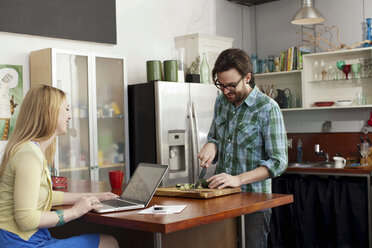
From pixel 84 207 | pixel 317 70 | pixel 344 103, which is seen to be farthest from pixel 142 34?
pixel 84 207

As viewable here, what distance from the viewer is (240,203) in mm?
2244

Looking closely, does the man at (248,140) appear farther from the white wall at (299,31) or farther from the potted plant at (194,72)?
the white wall at (299,31)

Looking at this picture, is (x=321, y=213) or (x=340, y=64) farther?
(x=340, y=64)

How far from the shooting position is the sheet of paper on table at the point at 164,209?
2.07m

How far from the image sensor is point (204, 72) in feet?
17.3

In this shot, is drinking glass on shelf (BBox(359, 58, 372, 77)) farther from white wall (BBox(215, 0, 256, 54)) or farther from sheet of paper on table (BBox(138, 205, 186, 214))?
sheet of paper on table (BBox(138, 205, 186, 214))

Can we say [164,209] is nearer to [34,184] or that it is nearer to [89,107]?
[34,184]

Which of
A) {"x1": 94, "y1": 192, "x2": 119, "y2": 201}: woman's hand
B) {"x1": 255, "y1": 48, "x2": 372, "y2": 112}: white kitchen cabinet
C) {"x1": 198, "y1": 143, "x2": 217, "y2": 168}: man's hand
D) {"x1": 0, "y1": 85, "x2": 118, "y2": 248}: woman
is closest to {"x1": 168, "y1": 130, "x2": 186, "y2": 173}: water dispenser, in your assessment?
{"x1": 255, "y1": 48, "x2": 372, "y2": 112}: white kitchen cabinet

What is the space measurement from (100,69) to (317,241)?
271 centimetres

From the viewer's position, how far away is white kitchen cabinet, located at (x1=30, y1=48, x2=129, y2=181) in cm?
413

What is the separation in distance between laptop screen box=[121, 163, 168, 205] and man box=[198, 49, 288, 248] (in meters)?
0.32

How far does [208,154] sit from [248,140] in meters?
0.28

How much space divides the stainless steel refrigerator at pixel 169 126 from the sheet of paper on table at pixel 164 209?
7.87ft


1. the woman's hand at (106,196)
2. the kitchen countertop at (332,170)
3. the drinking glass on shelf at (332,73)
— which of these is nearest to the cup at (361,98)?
the drinking glass on shelf at (332,73)
